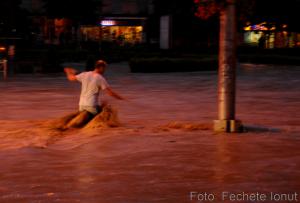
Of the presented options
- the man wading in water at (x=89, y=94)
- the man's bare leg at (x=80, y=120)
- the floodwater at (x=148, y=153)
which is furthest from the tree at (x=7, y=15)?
the man's bare leg at (x=80, y=120)

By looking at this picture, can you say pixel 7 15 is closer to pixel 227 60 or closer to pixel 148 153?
pixel 227 60

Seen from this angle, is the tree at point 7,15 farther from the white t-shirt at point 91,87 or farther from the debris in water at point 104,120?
the debris in water at point 104,120

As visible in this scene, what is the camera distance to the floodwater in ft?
27.5

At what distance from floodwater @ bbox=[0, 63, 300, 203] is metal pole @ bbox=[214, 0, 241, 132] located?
0.36 metres

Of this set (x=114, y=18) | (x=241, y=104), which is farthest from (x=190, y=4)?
(x=241, y=104)

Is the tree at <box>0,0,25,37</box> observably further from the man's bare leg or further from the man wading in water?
the man's bare leg

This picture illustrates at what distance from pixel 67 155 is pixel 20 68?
2373 cm

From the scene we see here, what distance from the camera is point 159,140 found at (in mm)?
12039

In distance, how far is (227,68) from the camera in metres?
12.7

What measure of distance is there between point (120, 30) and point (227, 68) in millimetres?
59094

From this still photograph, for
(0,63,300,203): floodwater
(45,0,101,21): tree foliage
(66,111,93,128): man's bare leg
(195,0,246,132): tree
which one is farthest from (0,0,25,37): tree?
(195,0,246,132): tree

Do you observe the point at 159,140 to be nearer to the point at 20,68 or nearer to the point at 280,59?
the point at 20,68

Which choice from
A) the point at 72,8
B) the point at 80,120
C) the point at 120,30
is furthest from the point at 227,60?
the point at 120,30

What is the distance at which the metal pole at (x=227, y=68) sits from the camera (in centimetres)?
1261
